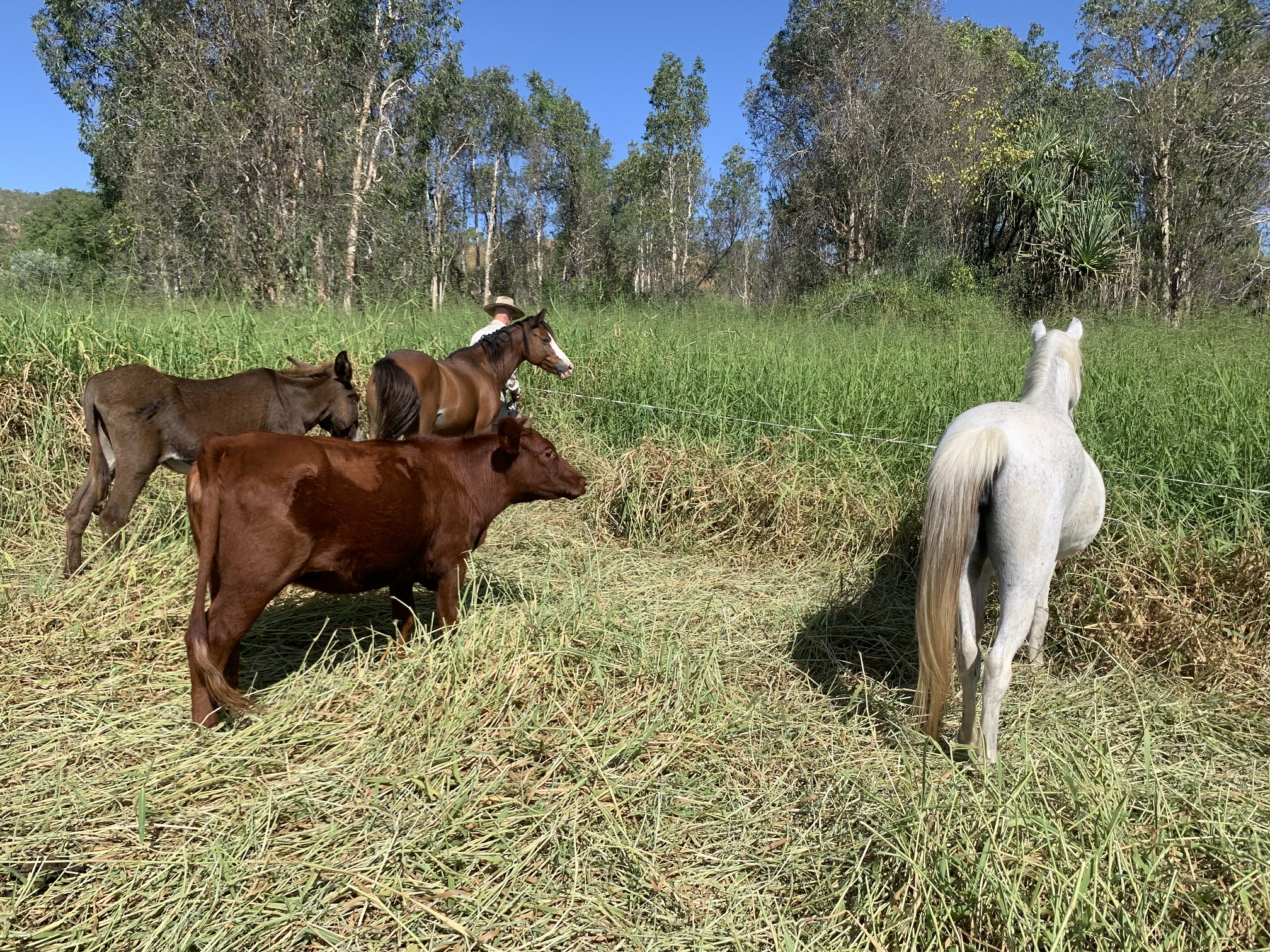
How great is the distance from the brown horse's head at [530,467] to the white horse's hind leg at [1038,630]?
7.08ft

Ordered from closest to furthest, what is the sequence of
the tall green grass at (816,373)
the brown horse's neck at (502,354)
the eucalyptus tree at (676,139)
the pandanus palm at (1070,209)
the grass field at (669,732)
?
the grass field at (669,732), the tall green grass at (816,373), the brown horse's neck at (502,354), the pandanus palm at (1070,209), the eucalyptus tree at (676,139)

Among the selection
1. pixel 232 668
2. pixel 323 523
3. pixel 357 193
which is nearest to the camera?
pixel 323 523

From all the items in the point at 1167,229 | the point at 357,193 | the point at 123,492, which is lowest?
the point at 123,492

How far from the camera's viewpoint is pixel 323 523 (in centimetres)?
301

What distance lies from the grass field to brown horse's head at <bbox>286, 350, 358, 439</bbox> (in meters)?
1.10

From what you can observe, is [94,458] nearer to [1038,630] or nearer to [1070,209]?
[1038,630]

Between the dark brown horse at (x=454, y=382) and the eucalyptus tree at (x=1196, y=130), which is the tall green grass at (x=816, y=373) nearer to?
the dark brown horse at (x=454, y=382)

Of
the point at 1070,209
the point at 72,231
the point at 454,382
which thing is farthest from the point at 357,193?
the point at 72,231

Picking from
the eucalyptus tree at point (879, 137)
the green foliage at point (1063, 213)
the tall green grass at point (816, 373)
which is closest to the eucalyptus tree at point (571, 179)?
the eucalyptus tree at point (879, 137)

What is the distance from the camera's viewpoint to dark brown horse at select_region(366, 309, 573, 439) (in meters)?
5.55

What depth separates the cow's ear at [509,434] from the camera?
12.1 ft

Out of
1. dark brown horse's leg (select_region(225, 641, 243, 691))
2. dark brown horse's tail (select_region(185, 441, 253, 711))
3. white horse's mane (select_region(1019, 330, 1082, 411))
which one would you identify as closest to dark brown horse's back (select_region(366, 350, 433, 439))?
dark brown horse's leg (select_region(225, 641, 243, 691))

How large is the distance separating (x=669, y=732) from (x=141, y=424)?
3700 millimetres

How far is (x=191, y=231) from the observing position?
16.2 m
